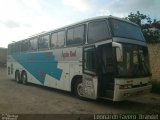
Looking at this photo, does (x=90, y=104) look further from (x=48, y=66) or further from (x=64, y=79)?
(x=48, y=66)

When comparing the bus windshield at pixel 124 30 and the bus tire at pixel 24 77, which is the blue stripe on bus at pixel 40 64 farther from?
the bus windshield at pixel 124 30

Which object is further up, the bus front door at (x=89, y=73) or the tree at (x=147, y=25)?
the tree at (x=147, y=25)

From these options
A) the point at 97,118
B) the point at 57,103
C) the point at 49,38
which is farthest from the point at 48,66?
the point at 97,118

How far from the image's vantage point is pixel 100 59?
428 inches

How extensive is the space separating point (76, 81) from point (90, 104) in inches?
72.6

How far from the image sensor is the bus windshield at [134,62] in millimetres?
10116

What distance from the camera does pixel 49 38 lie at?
1502 cm

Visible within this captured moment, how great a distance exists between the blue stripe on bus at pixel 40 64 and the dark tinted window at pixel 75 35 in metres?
1.78

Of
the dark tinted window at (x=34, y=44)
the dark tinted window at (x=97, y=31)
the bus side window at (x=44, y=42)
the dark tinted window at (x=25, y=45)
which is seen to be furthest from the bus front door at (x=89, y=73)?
the dark tinted window at (x=25, y=45)

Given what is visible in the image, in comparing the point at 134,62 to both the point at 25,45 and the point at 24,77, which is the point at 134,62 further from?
the point at 24,77

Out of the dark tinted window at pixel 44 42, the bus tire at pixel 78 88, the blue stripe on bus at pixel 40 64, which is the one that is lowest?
the bus tire at pixel 78 88

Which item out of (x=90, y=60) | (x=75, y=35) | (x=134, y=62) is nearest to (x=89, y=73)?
(x=90, y=60)

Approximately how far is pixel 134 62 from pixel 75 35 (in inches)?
133

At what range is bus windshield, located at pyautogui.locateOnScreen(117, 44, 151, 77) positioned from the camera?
10.1 metres
